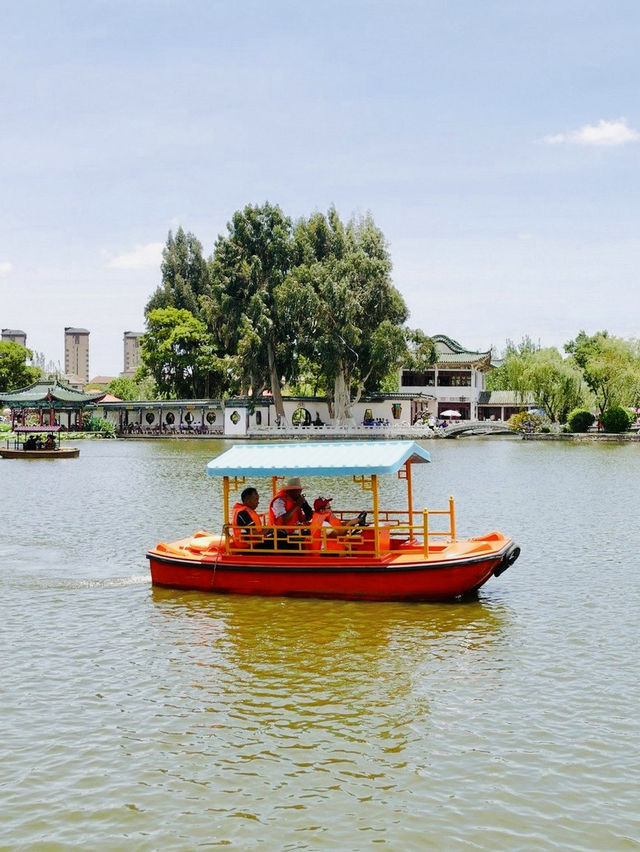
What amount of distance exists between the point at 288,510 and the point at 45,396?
63.6 metres

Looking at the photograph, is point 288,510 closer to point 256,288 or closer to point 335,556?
point 335,556

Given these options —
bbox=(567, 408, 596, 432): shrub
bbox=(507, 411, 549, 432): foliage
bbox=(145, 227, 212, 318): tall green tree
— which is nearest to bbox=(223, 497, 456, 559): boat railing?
bbox=(567, 408, 596, 432): shrub

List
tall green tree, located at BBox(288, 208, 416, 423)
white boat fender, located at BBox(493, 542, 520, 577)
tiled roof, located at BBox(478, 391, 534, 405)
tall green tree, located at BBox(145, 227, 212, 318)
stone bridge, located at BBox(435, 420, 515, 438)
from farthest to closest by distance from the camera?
tiled roof, located at BBox(478, 391, 534, 405), tall green tree, located at BBox(145, 227, 212, 318), stone bridge, located at BBox(435, 420, 515, 438), tall green tree, located at BBox(288, 208, 416, 423), white boat fender, located at BBox(493, 542, 520, 577)

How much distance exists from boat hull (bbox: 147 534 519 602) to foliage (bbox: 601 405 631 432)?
58628 millimetres

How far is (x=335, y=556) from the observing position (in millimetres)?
15234

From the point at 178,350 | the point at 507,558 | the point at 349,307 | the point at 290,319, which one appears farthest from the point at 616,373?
the point at 507,558

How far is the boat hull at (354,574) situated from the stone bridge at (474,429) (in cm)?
6261

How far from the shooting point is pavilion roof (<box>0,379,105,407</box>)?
74.9m

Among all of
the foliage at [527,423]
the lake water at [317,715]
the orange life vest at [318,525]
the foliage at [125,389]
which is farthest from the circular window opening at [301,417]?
the orange life vest at [318,525]

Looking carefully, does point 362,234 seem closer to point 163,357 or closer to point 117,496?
point 163,357

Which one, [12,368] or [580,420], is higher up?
[12,368]

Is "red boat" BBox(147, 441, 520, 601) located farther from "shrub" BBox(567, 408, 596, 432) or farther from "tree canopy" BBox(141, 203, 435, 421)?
"shrub" BBox(567, 408, 596, 432)

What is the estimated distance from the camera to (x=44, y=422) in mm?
81188

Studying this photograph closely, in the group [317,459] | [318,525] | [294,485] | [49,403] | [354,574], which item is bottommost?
[354,574]
